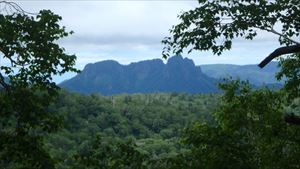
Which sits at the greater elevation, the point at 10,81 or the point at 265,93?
the point at 10,81

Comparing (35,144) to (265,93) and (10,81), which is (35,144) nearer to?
(10,81)

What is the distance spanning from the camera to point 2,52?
530 inches

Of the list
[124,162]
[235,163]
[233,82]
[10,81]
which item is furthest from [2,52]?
[233,82]

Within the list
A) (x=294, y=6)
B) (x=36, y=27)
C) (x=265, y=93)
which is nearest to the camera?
(x=294, y=6)

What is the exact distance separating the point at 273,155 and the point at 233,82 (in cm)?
577

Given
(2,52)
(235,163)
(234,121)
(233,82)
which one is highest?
(2,52)

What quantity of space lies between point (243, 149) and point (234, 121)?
71.4 inches

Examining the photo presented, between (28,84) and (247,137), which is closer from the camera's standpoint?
(28,84)

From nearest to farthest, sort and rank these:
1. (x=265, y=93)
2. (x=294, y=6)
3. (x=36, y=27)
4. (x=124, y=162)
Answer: (x=294, y=6) → (x=36, y=27) → (x=124, y=162) → (x=265, y=93)

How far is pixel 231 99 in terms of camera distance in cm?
2178

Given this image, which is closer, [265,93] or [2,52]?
[2,52]

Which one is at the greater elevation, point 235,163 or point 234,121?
point 234,121

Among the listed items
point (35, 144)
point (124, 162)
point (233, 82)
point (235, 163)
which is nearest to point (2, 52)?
point (35, 144)

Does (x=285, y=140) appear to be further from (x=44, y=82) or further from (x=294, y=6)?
(x=44, y=82)
